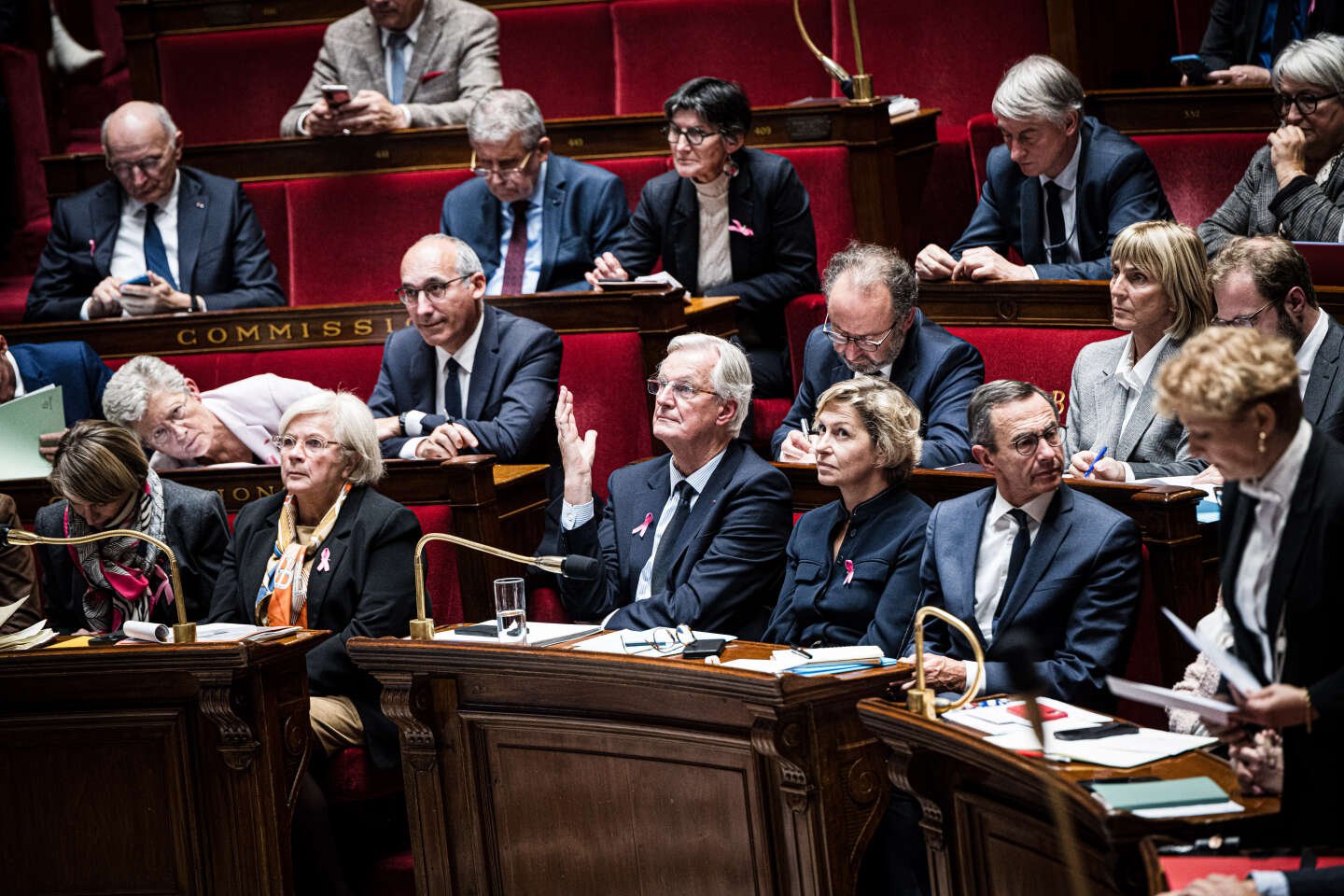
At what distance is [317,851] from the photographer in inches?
101

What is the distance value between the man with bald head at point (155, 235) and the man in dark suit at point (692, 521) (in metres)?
1.49

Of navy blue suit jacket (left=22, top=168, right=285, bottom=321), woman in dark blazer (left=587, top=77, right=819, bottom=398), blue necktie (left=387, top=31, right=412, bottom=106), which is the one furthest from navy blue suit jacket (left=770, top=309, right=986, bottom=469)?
blue necktie (left=387, top=31, right=412, bottom=106)

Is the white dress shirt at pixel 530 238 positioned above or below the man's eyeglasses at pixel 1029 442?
above

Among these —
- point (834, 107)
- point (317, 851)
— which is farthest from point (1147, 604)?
point (834, 107)

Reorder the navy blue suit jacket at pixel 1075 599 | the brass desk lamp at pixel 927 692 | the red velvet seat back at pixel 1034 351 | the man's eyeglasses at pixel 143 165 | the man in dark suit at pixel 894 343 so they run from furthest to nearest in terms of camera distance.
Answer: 1. the man's eyeglasses at pixel 143 165
2. the red velvet seat back at pixel 1034 351
3. the man in dark suit at pixel 894 343
4. the navy blue suit jacket at pixel 1075 599
5. the brass desk lamp at pixel 927 692

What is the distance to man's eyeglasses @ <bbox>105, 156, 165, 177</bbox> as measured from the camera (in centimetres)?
388

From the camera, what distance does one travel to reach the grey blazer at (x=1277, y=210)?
10.0 feet

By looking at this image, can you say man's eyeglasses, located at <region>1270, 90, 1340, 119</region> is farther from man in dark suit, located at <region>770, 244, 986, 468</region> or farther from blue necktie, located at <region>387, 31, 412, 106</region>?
blue necktie, located at <region>387, 31, 412, 106</region>

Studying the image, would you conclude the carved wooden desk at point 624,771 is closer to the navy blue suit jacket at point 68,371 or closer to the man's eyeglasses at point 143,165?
the navy blue suit jacket at point 68,371

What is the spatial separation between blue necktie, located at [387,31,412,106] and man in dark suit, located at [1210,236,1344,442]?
2.37 m

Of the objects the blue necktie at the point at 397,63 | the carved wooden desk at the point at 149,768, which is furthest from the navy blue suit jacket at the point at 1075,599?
the blue necktie at the point at 397,63

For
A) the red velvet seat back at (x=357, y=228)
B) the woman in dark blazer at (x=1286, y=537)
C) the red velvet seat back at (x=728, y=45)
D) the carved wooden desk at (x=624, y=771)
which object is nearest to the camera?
the woman in dark blazer at (x=1286, y=537)

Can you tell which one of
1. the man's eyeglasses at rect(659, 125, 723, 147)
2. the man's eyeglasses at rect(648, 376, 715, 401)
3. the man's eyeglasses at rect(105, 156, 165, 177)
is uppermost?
the man's eyeglasses at rect(105, 156, 165, 177)

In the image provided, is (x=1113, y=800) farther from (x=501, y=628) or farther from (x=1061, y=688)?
(x=501, y=628)
